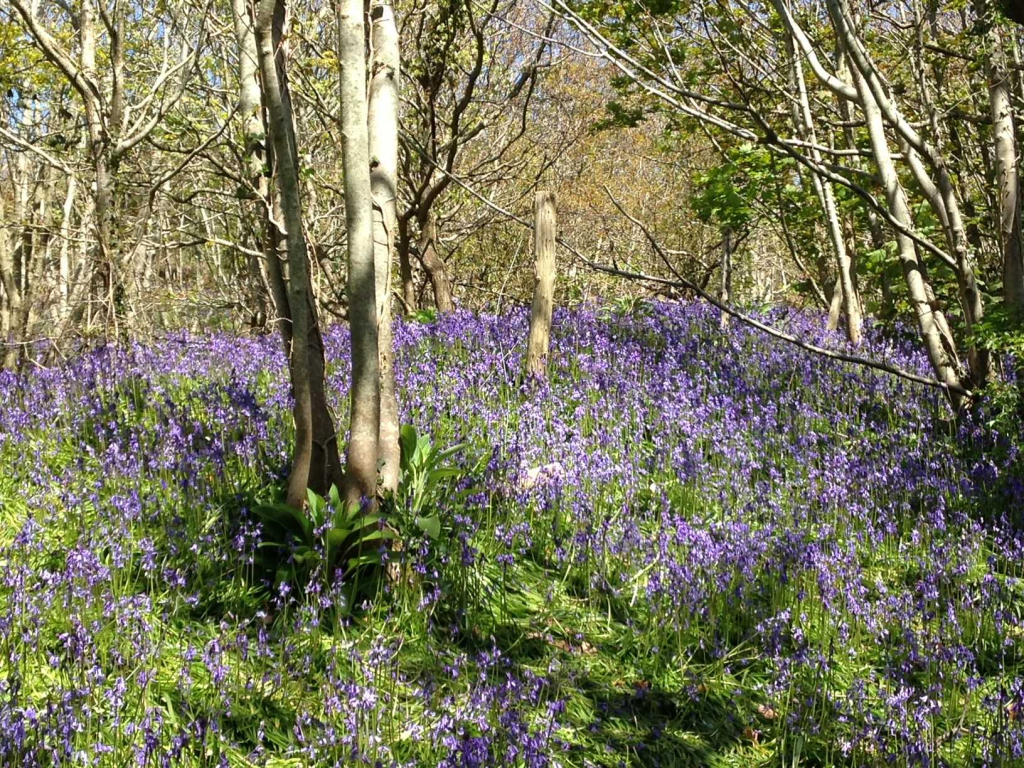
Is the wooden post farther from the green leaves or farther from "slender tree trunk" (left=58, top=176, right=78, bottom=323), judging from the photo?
"slender tree trunk" (left=58, top=176, right=78, bottom=323)

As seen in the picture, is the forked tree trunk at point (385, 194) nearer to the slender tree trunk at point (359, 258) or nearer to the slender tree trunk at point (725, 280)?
the slender tree trunk at point (359, 258)

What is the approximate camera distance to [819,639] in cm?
387

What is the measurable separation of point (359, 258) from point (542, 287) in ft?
12.0

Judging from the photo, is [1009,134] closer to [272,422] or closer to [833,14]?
[833,14]

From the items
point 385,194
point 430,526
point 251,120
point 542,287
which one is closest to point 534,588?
point 430,526

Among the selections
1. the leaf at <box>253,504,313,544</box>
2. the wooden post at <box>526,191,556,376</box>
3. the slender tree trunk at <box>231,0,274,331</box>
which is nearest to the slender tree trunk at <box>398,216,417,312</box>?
the wooden post at <box>526,191,556,376</box>

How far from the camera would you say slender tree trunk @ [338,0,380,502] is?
12.7ft

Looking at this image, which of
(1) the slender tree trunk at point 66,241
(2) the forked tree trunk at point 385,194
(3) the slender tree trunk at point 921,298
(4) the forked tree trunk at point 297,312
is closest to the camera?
(4) the forked tree trunk at point 297,312

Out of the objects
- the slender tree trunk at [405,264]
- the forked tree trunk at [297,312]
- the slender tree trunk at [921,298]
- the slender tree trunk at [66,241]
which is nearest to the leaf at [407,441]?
the forked tree trunk at [297,312]

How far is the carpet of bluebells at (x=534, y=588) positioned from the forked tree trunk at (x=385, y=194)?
16.1 inches

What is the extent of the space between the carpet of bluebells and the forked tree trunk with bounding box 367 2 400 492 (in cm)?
41

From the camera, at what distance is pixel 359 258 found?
3.89 meters

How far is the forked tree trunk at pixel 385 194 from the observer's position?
4.17 m

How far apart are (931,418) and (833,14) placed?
9.82ft
